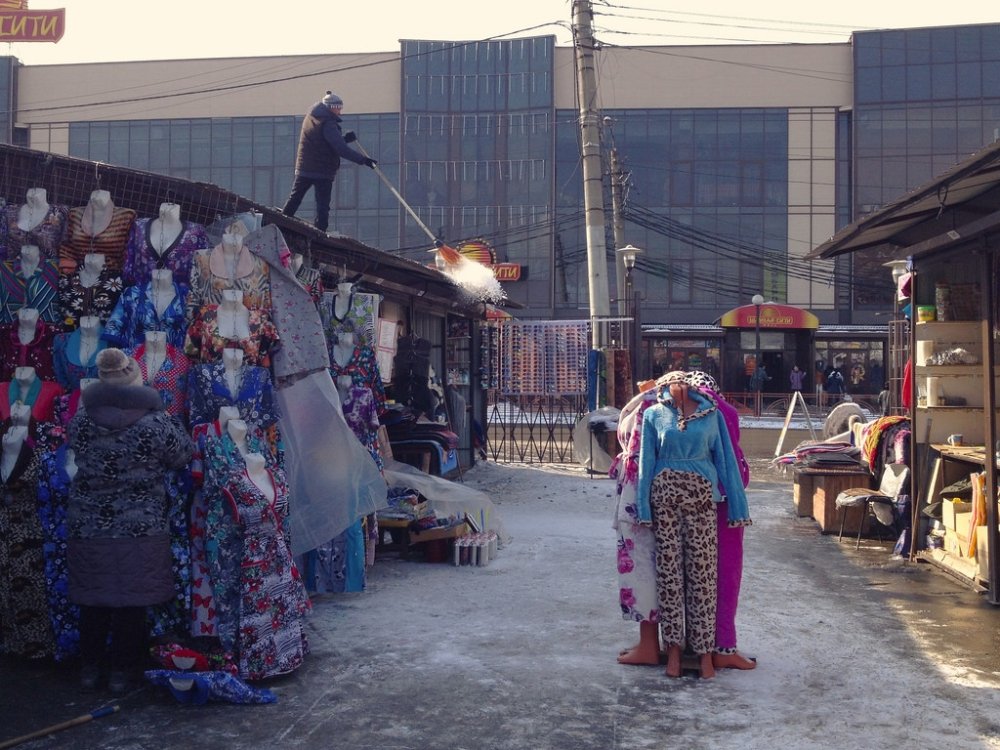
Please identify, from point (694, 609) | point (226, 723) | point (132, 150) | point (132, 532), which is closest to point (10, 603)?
point (132, 532)

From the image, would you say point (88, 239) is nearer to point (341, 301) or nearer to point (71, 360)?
point (71, 360)

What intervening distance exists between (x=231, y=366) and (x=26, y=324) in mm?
1141

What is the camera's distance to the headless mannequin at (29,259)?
17.9ft

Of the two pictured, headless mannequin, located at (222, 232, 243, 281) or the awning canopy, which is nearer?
headless mannequin, located at (222, 232, 243, 281)

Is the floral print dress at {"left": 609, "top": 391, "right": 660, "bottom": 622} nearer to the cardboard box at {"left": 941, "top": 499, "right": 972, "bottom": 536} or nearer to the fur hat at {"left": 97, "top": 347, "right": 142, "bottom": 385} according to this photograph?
the fur hat at {"left": 97, "top": 347, "right": 142, "bottom": 385}

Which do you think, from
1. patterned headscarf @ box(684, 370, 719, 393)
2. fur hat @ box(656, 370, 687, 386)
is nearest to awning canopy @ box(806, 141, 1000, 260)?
patterned headscarf @ box(684, 370, 719, 393)

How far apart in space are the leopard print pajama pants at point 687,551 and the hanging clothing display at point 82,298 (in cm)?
323

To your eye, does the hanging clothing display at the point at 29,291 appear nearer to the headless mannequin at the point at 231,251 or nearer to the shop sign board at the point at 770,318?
the headless mannequin at the point at 231,251

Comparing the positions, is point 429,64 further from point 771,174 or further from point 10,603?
point 10,603

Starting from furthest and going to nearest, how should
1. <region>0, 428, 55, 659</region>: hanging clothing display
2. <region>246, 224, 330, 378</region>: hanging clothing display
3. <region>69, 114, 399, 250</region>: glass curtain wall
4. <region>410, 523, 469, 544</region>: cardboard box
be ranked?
<region>69, 114, 399, 250</region>: glass curtain wall → <region>410, 523, 469, 544</region>: cardboard box → <region>246, 224, 330, 378</region>: hanging clothing display → <region>0, 428, 55, 659</region>: hanging clothing display

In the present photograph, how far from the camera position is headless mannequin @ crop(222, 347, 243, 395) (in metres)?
5.42

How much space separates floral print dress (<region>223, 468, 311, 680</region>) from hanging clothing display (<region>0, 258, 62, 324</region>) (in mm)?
1559

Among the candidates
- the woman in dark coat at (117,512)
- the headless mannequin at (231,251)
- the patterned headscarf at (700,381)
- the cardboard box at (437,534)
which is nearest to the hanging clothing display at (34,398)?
→ the woman in dark coat at (117,512)

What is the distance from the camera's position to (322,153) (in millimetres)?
9266
